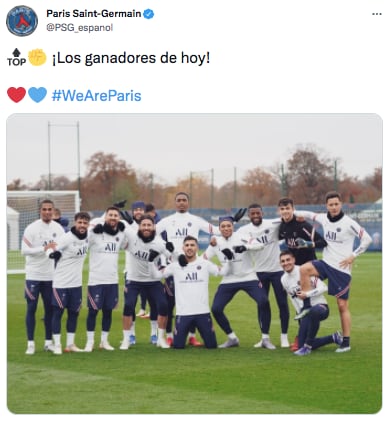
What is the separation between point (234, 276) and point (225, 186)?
22.3 meters

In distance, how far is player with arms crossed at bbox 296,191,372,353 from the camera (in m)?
9.84

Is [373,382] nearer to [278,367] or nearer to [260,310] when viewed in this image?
[278,367]

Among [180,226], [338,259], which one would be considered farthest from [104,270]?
[338,259]

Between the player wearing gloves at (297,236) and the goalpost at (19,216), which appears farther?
the goalpost at (19,216)

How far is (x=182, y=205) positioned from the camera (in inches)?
426

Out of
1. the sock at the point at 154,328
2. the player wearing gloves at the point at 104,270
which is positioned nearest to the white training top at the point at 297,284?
the sock at the point at 154,328

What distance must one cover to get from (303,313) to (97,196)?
24296mm

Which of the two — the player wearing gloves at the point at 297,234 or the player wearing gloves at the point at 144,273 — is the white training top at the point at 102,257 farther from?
the player wearing gloves at the point at 297,234

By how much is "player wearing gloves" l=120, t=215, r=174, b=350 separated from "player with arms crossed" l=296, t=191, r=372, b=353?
1900mm

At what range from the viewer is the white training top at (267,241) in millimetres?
10586
